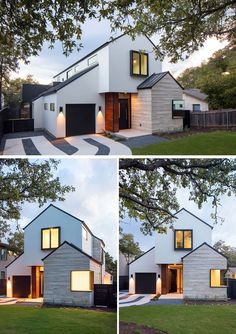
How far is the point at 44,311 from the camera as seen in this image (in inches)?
109

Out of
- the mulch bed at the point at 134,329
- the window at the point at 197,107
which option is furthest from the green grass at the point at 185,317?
the window at the point at 197,107

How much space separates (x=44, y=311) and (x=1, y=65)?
195cm

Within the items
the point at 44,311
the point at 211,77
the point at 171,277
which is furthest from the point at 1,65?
the point at 171,277

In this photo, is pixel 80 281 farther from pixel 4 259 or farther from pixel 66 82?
pixel 66 82

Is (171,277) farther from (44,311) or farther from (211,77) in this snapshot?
(211,77)

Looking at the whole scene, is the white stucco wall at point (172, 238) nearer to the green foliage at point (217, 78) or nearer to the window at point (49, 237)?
the window at point (49, 237)

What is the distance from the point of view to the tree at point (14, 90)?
217cm

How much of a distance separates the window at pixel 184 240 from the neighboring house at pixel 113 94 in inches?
40.4

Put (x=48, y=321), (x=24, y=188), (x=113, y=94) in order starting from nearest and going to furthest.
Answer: (x=113, y=94), (x=48, y=321), (x=24, y=188)

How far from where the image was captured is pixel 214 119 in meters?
2.31

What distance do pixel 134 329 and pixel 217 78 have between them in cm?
212

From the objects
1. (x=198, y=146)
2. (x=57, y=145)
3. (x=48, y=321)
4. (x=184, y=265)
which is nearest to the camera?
(x=57, y=145)

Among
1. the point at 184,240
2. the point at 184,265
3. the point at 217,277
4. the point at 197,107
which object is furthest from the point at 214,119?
the point at 217,277

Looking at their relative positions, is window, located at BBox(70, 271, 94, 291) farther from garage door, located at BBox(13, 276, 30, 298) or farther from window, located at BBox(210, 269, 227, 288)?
window, located at BBox(210, 269, 227, 288)
